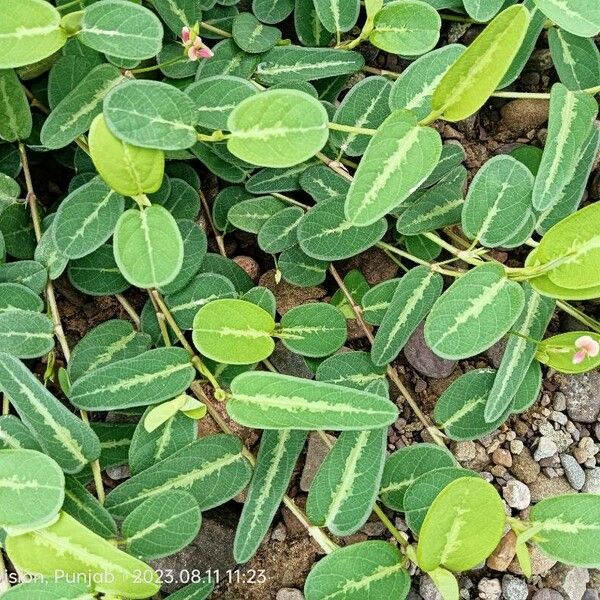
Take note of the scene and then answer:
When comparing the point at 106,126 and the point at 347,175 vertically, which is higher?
the point at 106,126

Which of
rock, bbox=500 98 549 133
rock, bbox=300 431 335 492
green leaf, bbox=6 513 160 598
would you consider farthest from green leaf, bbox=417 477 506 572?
rock, bbox=500 98 549 133

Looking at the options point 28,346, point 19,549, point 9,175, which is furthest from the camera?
point 9,175

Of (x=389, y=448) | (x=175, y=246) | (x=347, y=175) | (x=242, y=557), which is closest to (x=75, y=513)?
(x=242, y=557)

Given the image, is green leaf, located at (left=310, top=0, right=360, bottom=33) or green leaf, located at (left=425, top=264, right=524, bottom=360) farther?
green leaf, located at (left=310, top=0, right=360, bottom=33)

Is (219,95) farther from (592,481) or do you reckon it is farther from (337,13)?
(592,481)

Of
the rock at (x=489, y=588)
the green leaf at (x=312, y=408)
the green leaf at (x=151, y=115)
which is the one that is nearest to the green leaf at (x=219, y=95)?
the green leaf at (x=151, y=115)

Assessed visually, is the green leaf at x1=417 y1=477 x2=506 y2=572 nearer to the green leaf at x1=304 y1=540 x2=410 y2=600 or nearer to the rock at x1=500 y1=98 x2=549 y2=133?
the green leaf at x1=304 y1=540 x2=410 y2=600

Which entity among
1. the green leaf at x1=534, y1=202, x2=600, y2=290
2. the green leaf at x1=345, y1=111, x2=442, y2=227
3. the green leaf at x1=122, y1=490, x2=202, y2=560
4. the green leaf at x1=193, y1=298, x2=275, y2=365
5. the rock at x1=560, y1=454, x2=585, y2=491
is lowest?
the rock at x1=560, y1=454, x2=585, y2=491

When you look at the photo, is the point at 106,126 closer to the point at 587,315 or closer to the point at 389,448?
the point at 389,448

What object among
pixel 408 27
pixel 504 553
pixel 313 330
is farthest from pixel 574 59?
pixel 504 553
